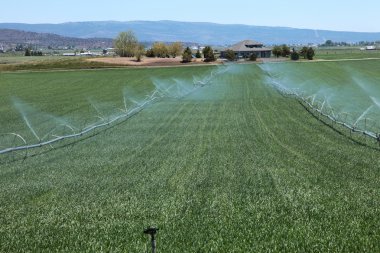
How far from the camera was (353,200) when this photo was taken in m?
13.0

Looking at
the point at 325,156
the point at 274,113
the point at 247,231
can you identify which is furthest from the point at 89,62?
the point at 247,231

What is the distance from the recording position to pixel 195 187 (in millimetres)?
14641

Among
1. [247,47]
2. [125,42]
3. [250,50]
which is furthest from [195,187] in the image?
[247,47]

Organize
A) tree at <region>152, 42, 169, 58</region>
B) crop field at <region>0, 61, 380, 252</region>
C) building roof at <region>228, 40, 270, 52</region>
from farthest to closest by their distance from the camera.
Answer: building roof at <region>228, 40, 270, 52</region> → tree at <region>152, 42, 169, 58</region> → crop field at <region>0, 61, 380, 252</region>

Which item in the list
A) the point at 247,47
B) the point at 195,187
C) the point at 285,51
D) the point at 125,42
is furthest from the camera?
the point at 247,47

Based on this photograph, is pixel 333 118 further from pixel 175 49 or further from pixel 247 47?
pixel 247 47

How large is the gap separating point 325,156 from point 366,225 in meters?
7.92

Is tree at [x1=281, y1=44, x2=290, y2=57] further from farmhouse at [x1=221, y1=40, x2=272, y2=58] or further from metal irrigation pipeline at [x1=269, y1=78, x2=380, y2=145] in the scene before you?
metal irrigation pipeline at [x1=269, y1=78, x2=380, y2=145]

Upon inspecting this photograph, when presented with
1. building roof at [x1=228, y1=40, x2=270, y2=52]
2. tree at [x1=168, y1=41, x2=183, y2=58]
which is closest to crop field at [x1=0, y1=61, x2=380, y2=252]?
tree at [x1=168, y1=41, x2=183, y2=58]

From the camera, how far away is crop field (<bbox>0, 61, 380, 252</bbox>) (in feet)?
34.4

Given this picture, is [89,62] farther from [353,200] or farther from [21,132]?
[353,200]

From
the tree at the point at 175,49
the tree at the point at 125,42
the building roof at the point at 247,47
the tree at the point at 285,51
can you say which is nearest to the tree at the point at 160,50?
the tree at the point at 175,49

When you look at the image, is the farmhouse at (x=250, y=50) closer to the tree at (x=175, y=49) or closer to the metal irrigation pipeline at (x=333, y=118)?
the tree at (x=175, y=49)

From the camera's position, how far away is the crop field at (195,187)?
10477mm
